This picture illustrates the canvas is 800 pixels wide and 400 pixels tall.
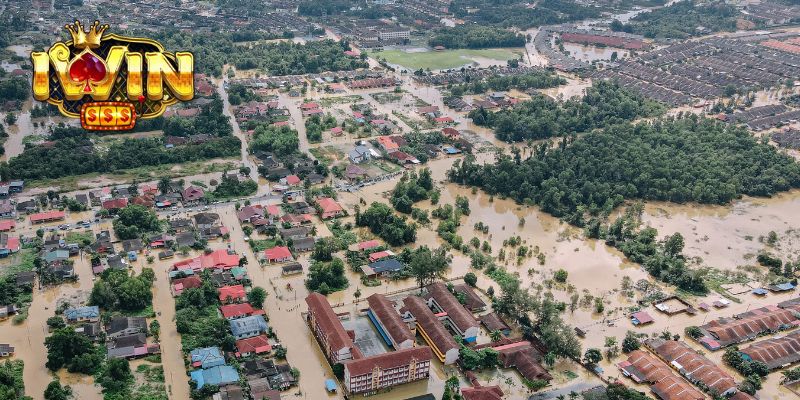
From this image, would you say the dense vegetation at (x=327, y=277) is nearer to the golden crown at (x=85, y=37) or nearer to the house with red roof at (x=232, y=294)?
the house with red roof at (x=232, y=294)

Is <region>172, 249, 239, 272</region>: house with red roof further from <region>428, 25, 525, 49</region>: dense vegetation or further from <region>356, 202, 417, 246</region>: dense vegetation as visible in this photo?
<region>428, 25, 525, 49</region>: dense vegetation

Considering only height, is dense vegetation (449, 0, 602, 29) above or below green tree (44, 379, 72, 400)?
above

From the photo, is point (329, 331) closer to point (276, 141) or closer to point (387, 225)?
point (387, 225)

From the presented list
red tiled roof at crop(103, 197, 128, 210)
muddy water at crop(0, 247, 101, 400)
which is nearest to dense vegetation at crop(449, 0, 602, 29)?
red tiled roof at crop(103, 197, 128, 210)

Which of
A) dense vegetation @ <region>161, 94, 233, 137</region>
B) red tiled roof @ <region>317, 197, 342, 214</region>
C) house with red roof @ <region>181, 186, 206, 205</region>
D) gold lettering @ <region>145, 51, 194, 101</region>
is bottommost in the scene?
house with red roof @ <region>181, 186, 206, 205</region>

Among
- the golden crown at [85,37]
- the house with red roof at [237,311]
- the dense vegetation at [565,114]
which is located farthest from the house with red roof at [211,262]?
the dense vegetation at [565,114]

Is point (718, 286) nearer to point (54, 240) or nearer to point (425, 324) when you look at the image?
point (425, 324)

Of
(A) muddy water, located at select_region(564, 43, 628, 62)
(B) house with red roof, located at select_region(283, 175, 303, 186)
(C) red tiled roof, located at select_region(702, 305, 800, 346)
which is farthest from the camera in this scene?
(A) muddy water, located at select_region(564, 43, 628, 62)
